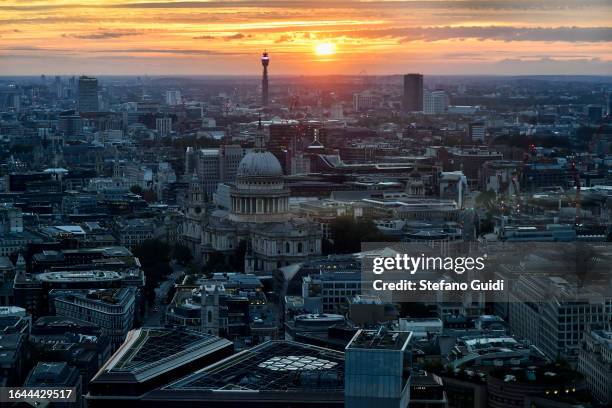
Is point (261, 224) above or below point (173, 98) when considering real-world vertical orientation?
below

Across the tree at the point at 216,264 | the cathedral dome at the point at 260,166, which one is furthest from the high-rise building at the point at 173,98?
the tree at the point at 216,264

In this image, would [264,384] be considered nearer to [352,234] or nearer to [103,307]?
[103,307]

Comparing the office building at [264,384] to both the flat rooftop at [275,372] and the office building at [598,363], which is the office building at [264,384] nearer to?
the flat rooftop at [275,372]

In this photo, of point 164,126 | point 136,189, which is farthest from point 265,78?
point 136,189

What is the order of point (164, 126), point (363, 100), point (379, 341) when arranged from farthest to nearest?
point (363, 100) → point (164, 126) → point (379, 341)

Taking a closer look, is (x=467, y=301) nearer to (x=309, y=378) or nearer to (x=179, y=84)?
(x=309, y=378)

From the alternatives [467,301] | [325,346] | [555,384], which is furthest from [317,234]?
[555,384]

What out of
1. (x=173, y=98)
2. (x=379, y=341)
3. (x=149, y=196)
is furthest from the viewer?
(x=173, y=98)
